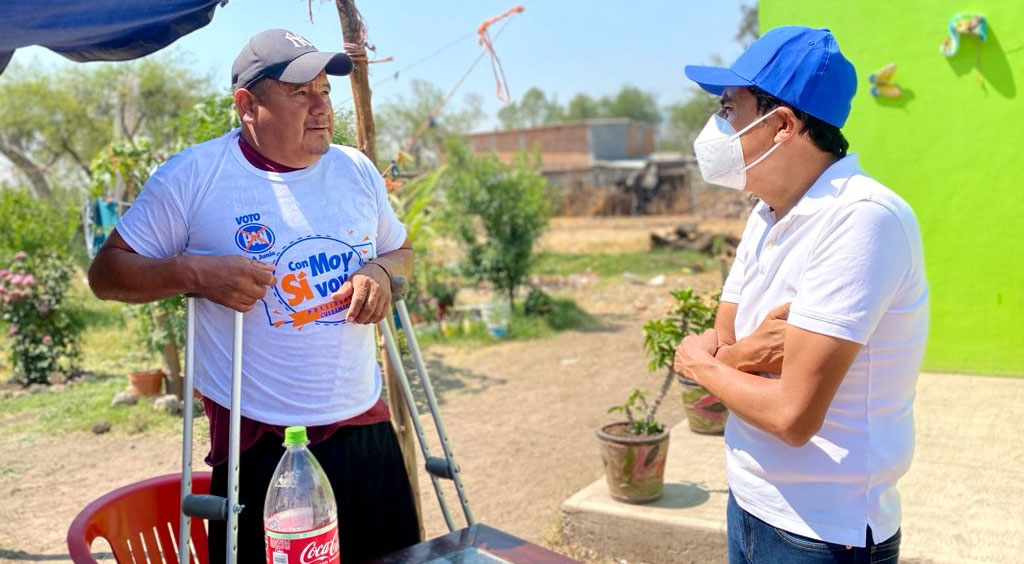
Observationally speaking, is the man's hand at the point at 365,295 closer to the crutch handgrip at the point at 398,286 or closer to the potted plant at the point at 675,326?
the crutch handgrip at the point at 398,286

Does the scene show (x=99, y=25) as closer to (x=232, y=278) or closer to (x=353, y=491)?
(x=232, y=278)

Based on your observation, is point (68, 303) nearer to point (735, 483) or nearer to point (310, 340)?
→ point (310, 340)

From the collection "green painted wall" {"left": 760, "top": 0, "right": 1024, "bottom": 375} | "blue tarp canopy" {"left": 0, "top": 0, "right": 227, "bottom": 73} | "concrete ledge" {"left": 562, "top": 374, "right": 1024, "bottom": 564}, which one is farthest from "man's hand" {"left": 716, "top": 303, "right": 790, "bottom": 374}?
"green painted wall" {"left": 760, "top": 0, "right": 1024, "bottom": 375}

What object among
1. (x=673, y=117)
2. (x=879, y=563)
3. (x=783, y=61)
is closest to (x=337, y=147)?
(x=783, y=61)

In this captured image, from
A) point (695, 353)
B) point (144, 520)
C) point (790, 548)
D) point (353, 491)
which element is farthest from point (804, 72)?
point (144, 520)

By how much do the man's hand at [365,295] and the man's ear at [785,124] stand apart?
983 mm

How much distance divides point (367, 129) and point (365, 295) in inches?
38.2

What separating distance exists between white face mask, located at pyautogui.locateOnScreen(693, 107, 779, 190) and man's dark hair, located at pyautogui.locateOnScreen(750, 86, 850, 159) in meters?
0.02

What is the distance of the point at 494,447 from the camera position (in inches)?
240

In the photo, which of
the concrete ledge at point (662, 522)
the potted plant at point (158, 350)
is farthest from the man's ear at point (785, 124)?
the potted plant at point (158, 350)

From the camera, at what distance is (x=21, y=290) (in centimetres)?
797

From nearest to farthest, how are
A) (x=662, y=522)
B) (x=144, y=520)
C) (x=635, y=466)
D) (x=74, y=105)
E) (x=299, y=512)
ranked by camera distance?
(x=299, y=512) < (x=144, y=520) < (x=662, y=522) < (x=635, y=466) < (x=74, y=105)

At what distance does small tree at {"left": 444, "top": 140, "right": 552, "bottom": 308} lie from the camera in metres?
11.3

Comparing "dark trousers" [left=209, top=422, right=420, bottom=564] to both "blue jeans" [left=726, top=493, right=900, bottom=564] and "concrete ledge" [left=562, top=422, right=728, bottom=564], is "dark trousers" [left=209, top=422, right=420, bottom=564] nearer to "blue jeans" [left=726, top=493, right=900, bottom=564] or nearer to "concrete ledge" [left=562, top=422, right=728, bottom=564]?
"blue jeans" [left=726, top=493, right=900, bottom=564]
